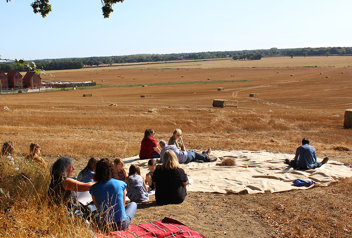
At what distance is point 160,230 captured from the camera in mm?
5527

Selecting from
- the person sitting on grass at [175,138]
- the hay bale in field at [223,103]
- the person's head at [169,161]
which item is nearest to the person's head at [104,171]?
the person's head at [169,161]

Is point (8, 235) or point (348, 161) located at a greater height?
point (8, 235)

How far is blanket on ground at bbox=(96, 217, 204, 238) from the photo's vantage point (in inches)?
209

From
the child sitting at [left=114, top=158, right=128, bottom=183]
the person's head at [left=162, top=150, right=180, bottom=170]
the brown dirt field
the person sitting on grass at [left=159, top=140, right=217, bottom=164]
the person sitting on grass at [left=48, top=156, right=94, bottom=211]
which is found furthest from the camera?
the person sitting on grass at [left=159, top=140, right=217, bottom=164]

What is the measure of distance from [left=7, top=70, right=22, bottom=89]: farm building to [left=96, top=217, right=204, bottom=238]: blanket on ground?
→ 85.1 m

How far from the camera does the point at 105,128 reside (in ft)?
70.0

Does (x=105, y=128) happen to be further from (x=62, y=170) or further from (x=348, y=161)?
(x=62, y=170)

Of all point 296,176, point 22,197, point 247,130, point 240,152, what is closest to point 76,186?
point 22,197

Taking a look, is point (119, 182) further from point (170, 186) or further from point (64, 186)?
point (170, 186)

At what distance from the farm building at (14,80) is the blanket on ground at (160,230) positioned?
85.1m

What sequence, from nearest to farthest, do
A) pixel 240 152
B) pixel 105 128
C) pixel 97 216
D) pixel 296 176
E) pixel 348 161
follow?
pixel 97 216
pixel 296 176
pixel 348 161
pixel 240 152
pixel 105 128

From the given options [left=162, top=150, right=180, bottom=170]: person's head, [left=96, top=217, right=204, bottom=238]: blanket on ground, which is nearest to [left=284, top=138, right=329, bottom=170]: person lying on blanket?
[left=162, top=150, right=180, bottom=170]: person's head

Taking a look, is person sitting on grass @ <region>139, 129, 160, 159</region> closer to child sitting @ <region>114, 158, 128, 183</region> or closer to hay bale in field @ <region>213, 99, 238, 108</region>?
child sitting @ <region>114, 158, 128, 183</region>

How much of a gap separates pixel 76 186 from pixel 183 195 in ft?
8.41
